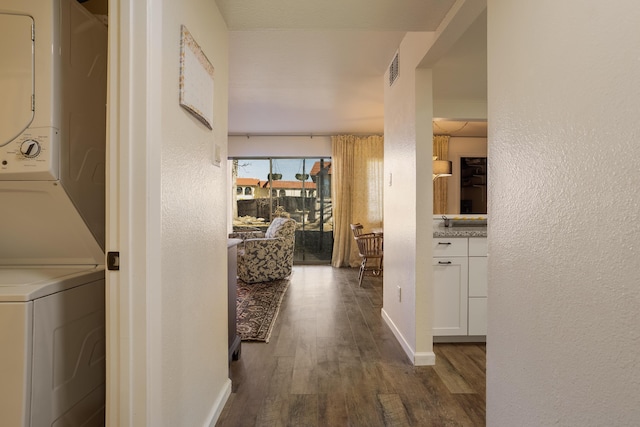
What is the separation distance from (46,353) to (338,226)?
5.28 m

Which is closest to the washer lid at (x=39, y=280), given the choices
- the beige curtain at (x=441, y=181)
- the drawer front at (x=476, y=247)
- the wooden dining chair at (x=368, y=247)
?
the drawer front at (x=476, y=247)

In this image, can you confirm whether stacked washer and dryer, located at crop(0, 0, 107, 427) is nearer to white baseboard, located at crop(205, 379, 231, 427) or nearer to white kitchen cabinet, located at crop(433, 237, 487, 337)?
white baseboard, located at crop(205, 379, 231, 427)

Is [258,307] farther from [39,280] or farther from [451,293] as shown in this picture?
[39,280]

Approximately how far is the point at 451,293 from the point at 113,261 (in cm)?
229

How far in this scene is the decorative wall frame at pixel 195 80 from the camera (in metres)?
1.25

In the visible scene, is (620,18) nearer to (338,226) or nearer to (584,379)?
(584,379)

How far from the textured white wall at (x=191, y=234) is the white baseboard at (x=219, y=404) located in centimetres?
1

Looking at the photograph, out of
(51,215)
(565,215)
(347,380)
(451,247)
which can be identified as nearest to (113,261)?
(51,215)

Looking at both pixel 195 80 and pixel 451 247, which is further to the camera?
pixel 451 247

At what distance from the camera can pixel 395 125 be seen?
111 inches

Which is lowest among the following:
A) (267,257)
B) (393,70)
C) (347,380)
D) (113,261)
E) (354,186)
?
(347,380)

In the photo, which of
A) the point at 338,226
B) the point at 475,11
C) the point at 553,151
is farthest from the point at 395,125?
the point at 338,226

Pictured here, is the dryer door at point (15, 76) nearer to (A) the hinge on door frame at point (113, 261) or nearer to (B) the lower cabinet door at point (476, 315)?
(A) the hinge on door frame at point (113, 261)

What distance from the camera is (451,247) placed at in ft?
8.35
